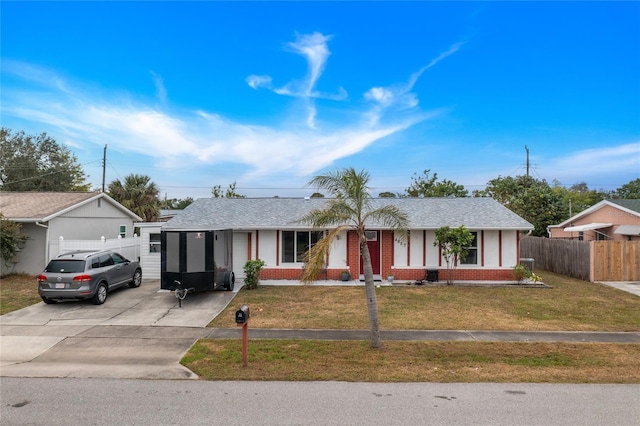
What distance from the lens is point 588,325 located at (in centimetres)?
994

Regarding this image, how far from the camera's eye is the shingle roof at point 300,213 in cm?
1684

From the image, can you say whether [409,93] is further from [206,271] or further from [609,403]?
[609,403]

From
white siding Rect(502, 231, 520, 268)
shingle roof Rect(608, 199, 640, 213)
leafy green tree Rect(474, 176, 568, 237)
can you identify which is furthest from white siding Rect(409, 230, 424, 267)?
leafy green tree Rect(474, 176, 568, 237)

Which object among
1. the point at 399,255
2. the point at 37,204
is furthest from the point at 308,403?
the point at 37,204

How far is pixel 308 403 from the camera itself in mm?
5340

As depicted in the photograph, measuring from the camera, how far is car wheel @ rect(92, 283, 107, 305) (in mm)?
12406

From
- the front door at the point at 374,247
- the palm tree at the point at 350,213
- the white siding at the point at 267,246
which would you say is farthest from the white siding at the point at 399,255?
the palm tree at the point at 350,213

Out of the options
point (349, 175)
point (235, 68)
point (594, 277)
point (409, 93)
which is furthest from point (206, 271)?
point (594, 277)

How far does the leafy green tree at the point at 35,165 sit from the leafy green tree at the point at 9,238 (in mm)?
21301

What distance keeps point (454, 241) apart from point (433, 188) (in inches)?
839

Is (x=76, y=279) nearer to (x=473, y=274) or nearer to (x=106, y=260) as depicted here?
(x=106, y=260)

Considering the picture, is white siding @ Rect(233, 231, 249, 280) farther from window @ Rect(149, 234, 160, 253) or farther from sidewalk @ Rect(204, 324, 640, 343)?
A: sidewalk @ Rect(204, 324, 640, 343)

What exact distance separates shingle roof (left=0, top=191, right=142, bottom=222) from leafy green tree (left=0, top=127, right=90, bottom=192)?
16.6m

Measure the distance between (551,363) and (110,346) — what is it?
9338 millimetres
